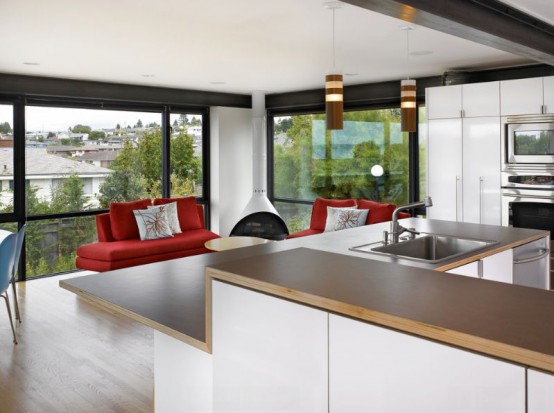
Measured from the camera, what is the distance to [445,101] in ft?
19.1

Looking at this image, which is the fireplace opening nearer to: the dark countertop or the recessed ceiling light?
the recessed ceiling light

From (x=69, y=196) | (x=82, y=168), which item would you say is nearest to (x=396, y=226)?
(x=69, y=196)

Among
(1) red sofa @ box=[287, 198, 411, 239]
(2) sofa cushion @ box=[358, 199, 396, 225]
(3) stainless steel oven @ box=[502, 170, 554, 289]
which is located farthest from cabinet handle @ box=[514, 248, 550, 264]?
(2) sofa cushion @ box=[358, 199, 396, 225]

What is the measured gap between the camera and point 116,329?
4629 millimetres

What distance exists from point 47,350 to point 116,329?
0.62 meters

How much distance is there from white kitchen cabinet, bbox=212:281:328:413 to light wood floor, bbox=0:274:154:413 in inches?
68.6

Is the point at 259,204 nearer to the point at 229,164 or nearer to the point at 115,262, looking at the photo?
the point at 229,164

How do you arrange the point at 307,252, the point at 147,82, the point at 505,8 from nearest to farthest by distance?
the point at 307,252
the point at 505,8
the point at 147,82

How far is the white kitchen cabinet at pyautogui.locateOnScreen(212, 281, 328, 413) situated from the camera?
1.41 meters

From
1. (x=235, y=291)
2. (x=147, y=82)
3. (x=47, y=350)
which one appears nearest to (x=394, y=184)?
(x=147, y=82)

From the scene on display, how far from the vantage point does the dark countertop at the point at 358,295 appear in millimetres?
1143

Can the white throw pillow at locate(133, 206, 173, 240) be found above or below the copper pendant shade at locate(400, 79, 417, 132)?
below

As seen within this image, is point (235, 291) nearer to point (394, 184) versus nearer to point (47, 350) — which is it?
point (47, 350)

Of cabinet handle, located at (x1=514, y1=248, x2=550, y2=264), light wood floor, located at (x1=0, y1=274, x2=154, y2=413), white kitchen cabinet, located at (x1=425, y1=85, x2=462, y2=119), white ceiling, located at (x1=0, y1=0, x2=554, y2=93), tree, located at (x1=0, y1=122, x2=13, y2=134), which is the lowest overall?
light wood floor, located at (x1=0, y1=274, x2=154, y2=413)
